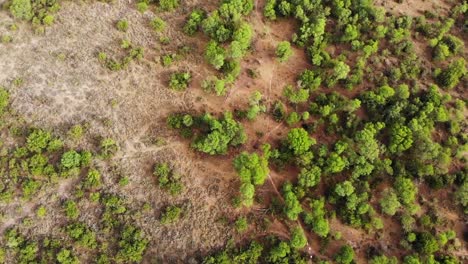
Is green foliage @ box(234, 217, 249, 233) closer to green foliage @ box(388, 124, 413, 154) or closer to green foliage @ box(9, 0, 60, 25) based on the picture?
green foliage @ box(388, 124, 413, 154)

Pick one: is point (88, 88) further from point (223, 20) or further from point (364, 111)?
point (364, 111)

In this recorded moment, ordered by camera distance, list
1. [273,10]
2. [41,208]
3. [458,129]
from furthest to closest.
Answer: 1. [273,10]
2. [458,129]
3. [41,208]

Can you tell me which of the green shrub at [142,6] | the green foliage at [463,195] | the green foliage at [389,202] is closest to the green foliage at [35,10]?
the green shrub at [142,6]

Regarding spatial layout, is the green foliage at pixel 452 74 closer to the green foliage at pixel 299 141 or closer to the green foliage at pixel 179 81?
the green foliage at pixel 299 141

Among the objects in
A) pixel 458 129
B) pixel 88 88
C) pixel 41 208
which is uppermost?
pixel 458 129

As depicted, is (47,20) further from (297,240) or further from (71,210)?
(297,240)

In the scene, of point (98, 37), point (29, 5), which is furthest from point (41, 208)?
point (29, 5)
